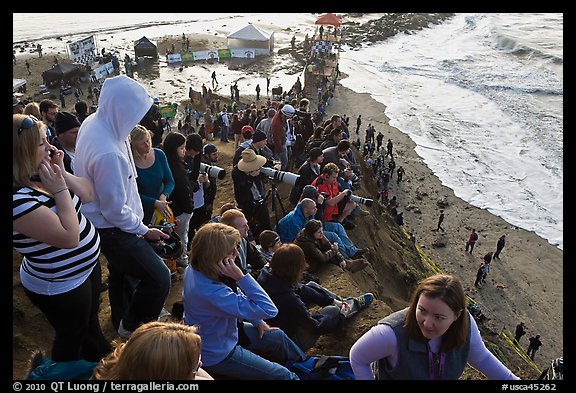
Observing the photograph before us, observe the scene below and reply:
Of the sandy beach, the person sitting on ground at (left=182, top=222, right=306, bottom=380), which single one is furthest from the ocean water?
the person sitting on ground at (left=182, top=222, right=306, bottom=380)

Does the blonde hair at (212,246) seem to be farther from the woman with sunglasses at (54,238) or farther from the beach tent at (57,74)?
the beach tent at (57,74)

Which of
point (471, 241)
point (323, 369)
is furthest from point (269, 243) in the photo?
point (471, 241)

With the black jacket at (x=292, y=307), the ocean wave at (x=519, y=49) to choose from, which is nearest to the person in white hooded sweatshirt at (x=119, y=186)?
the black jacket at (x=292, y=307)

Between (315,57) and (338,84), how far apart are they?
3.00 meters

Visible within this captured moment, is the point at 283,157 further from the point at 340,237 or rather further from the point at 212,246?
the point at 212,246

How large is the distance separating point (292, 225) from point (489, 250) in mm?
15130

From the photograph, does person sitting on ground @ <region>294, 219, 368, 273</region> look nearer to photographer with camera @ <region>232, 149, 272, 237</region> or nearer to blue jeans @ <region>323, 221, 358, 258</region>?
blue jeans @ <region>323, 221, 358, 258</region>

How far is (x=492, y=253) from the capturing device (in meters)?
18.1

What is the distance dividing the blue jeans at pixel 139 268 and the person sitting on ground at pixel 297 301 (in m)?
1.02

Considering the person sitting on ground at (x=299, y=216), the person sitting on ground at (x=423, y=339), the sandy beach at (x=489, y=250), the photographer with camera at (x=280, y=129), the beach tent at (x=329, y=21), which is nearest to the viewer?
the person sitting on ground at (x=423, y=339)

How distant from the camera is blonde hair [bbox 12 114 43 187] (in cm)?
251

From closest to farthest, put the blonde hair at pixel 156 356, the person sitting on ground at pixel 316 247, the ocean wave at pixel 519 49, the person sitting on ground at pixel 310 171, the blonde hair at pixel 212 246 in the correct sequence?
the blonde hair at pixel 156 356
the blonde hair at pixel 212 246
the person sitting on ground at pixel 316 247
the person sitting on ground at pixel 310 171
the ocean wave at pixel 519 49

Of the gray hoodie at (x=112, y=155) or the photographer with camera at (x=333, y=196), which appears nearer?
the gray hoodie at (x=112, y=155)

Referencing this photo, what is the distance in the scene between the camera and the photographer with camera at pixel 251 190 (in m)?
6.25
